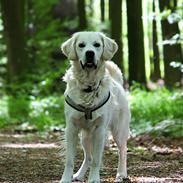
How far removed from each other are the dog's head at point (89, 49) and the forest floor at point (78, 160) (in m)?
1.08

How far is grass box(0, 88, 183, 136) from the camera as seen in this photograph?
11.3m

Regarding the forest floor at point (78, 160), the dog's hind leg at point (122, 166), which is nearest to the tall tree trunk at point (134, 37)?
the forest floor at point (78, 160)

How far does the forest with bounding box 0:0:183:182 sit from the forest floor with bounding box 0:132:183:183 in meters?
0.04

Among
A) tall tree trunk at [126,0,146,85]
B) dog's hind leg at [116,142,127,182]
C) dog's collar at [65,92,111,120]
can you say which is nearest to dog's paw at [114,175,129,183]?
Answer: dog's hind leg at [116,142,127,182]

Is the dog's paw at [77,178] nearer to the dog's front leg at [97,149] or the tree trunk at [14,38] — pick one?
the dog's front leg at [97,149]

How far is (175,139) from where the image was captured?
34.0 feet

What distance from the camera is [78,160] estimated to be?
27.9 ft

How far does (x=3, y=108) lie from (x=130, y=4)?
5172 millimetres

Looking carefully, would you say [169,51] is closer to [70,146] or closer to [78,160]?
[78,160]

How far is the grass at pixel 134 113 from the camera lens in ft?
37.0

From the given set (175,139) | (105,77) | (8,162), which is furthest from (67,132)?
(175,139)

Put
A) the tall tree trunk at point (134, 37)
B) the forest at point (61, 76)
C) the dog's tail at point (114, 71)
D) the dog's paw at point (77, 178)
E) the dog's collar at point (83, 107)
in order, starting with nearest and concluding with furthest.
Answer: the dog's collar at point (83, 107) < the dog's paw at point (77, 178) < the dog's tail at point (114, 71) < the forest at point (61, 76) < the tall tree trunk at point (134, 37)

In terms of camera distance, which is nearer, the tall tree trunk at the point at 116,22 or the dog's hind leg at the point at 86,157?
the dog's hind leg at the point at 86,157

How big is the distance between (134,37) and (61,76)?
2.77 meters
